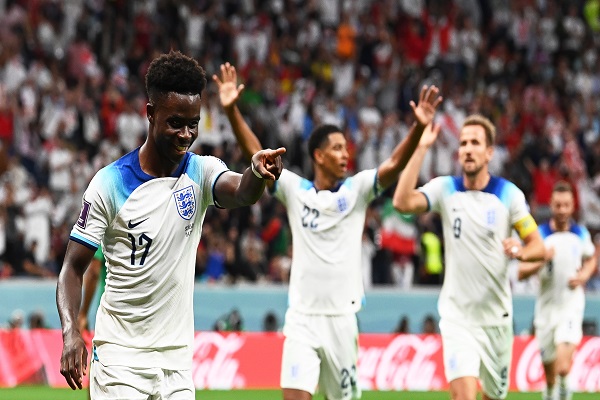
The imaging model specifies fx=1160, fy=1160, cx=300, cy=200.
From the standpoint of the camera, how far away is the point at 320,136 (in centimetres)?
1015

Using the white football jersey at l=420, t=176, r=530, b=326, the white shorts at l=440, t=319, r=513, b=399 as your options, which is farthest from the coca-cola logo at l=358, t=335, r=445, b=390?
the white shorts at l=440, t=319, r=513, b=399

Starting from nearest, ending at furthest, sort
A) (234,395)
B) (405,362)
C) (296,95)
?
(234,395), (405,362), (296,95)

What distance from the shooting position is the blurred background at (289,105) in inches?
761

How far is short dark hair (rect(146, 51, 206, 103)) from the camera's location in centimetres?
603

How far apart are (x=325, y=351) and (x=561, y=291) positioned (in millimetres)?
5165

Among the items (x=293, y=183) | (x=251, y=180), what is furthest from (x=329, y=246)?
(x=251, y=180)

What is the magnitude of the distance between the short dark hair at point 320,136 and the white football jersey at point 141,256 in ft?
13.0

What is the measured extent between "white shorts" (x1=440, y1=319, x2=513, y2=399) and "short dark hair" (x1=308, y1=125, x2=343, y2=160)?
73.2 inches

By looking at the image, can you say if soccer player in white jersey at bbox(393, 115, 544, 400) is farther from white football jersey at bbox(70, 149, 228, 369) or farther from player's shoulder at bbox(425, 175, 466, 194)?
white football jersey at bbox(70, 149, 228, 369)

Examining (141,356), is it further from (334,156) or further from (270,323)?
(270,323)

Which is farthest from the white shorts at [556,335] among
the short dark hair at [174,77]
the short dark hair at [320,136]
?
the short dark hair at [174,77]

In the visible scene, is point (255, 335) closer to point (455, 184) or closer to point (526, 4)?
point (455, 184)

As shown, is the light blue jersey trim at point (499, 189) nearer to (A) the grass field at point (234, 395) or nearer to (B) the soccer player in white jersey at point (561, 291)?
(B) the soccer player in white jersey at point (561, 291)

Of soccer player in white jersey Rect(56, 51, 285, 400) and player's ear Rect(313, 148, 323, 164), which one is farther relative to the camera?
player's ear Rect(313, 148, 323, 164)
